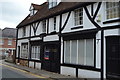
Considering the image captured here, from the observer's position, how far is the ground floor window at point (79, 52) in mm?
12500

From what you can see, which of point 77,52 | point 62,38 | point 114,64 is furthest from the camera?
point 62,38

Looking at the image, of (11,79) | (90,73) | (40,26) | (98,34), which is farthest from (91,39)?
(40,26)

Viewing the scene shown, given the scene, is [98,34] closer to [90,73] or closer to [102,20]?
[102,20]

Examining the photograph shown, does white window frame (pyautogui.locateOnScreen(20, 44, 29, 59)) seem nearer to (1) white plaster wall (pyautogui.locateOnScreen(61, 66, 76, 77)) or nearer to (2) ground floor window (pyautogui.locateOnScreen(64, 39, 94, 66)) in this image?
(1) white plaster wall (pyautogui.locateOnScreen(61, 66, 76, 77))

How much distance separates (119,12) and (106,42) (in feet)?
6.82

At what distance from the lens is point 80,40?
13523mm

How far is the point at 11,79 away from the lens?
39.5 ft

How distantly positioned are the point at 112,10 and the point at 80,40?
359 centimetres

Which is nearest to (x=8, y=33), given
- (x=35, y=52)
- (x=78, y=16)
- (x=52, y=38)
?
(x=35, y=52)

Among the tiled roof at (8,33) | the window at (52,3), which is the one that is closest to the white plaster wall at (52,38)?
the window at (52,3)

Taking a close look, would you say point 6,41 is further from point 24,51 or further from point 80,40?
point 80,40

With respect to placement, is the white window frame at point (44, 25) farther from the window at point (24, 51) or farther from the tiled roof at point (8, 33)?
the tiled roof at point (8, 33)

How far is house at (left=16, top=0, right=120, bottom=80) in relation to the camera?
35.8 feet

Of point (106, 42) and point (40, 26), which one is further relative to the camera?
A: point (40, 26)
